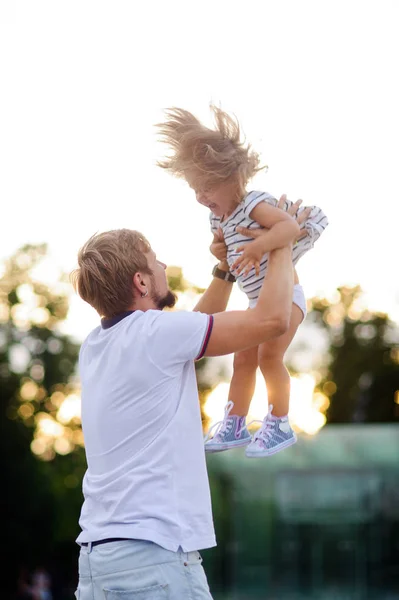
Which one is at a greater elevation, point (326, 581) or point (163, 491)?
point (163, 491)

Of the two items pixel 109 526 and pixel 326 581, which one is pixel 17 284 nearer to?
pixel 326 581

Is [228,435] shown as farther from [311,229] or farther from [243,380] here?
[311,229]

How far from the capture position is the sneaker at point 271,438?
159 inches

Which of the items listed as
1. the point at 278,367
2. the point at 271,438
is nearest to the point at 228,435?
the point at 271,438

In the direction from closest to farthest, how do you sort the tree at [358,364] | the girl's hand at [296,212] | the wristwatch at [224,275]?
the girl's hand at [296,212] → the wristwatch at [224,275] → the tree at [358,364]

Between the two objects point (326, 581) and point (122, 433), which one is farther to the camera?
point (326, 581)

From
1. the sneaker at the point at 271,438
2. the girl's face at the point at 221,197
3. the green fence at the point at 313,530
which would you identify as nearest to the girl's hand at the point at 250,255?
the girl's face at the point at 221,197

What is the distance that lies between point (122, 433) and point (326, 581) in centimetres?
2459

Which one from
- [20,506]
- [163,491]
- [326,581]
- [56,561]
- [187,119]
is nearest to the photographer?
[163,491]

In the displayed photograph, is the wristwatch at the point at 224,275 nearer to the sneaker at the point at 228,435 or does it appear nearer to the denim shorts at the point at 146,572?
the sneaker at the point at 228,435

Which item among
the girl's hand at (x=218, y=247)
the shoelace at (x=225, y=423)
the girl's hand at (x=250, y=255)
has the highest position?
the girl's hand at (x=218, y=247)

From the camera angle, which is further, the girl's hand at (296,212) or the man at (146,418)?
the girl's hand at (296,212)

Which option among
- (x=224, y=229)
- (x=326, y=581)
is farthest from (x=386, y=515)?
(x=224, y=229)

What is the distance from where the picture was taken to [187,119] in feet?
12.8
